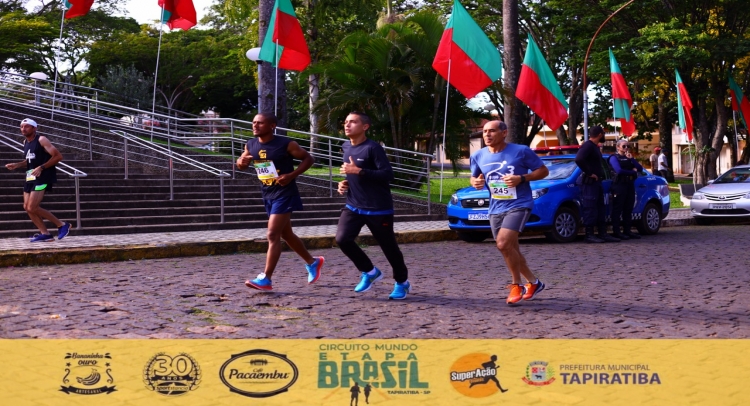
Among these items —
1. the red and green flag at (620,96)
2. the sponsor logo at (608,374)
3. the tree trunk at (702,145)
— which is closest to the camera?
the sponsor logo at (608,374)

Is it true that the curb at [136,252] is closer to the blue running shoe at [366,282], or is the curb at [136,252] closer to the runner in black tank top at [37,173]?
the runner in black tank top at [37,173]

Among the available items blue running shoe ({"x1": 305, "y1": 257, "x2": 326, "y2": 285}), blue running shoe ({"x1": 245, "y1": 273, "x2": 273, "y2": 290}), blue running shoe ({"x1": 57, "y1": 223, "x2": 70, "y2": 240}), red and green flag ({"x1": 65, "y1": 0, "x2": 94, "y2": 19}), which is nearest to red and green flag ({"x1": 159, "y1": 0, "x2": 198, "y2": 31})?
red and green flag ({"x1": 65, "y1": 0, "x2": 94, "y2": 19})

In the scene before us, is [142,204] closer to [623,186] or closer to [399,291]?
[623,186]

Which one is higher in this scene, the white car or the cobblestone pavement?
the white car

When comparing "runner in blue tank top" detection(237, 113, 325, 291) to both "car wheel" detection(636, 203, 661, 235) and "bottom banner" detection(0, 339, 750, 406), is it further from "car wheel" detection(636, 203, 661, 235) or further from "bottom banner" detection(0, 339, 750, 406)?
"car wheel" detection(636, 203, 661, 235)

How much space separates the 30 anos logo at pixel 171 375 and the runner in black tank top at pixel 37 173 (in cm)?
832

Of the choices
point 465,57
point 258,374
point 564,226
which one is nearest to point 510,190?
point 258,374

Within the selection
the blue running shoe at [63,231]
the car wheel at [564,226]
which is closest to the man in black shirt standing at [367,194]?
the blue running shoe at [63,231]

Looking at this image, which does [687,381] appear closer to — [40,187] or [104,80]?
[40,187]

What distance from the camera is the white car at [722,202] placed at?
20.2 metres

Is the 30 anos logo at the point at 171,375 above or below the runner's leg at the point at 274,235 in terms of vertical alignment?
below

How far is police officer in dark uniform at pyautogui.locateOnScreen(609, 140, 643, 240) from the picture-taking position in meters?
15.1

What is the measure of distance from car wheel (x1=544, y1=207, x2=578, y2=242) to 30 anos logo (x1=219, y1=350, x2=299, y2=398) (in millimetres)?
9986

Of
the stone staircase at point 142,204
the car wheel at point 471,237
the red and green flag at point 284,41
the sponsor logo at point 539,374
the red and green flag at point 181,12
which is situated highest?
the red and green flag at point 181,12
